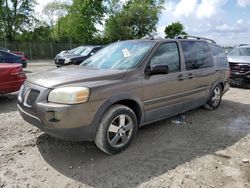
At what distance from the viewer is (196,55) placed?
19.4 feet

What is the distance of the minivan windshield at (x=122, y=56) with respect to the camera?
4.67 m

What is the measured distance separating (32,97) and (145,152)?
187 cm

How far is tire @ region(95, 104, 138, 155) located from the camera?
4.02 m

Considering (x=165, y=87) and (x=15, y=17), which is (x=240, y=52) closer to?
(x=165, y=87)

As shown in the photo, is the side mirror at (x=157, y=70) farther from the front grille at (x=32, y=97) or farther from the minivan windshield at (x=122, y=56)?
the front grille at (x=32, y=97)

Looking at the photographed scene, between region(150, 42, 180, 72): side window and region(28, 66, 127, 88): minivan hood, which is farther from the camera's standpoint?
region(150, 42, 180, 72): side window

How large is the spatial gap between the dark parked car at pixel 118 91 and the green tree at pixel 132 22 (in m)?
33.4

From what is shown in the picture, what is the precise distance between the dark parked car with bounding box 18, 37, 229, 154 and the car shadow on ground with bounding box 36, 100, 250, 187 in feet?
0.93

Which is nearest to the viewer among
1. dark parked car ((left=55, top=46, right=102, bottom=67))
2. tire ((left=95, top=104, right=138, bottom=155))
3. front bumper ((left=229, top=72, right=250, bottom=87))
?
tire ((left=95, top=104, right=138, bottom=155))

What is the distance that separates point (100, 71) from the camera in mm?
4473

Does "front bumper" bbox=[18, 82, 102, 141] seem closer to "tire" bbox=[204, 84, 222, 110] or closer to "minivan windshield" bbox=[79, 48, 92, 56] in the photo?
"tire" bbox=[204, 84, 222, 110]

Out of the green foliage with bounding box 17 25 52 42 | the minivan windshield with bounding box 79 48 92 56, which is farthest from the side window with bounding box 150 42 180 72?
the green foliage with bounding box 17 25 52 42

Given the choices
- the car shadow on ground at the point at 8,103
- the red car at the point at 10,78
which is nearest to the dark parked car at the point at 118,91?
the car shadow on ground at the point at 8,103

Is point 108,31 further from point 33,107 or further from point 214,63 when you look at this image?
point 33,107
